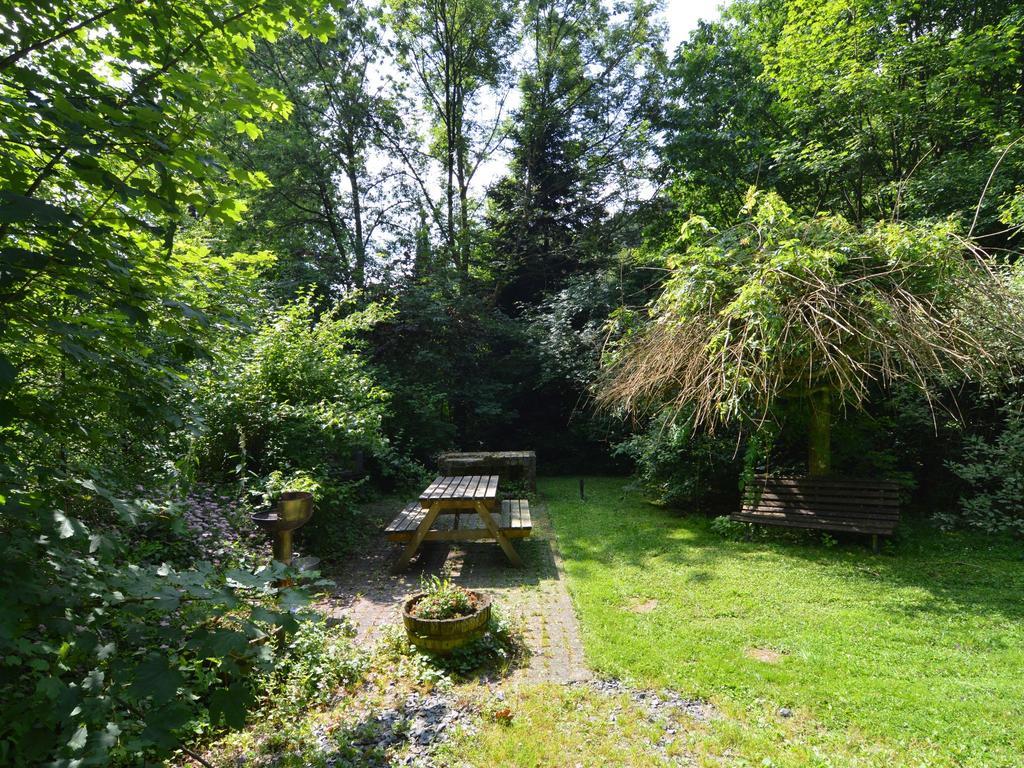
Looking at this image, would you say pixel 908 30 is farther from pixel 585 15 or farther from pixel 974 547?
pixel 974 547

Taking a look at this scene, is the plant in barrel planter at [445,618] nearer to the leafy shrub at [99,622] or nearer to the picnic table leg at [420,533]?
the picnic table leg at [420,533]

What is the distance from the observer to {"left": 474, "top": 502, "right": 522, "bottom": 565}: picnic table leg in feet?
19.0

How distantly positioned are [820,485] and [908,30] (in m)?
9.88

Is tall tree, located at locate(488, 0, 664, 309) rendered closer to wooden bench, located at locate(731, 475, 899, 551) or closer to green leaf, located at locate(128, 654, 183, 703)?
wooden bench, located at locate(731, 475, 899, 551)

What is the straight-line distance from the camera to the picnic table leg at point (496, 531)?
5.80 m

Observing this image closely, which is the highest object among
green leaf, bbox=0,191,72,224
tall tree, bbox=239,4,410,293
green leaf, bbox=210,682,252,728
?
tall tree, bbox=239,4,410,293

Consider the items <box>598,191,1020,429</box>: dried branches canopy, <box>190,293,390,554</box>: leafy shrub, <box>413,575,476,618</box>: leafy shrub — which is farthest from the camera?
<box>190,293,390,554</box>: leafy shrub

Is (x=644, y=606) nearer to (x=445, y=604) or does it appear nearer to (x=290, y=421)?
(x=445, y=604)

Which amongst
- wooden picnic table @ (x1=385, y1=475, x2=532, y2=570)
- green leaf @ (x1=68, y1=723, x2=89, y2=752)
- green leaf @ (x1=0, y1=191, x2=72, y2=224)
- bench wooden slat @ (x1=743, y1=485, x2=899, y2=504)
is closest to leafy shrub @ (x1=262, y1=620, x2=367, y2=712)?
green leaf @ (x1=68, y1=723, x2=89, y2=752)

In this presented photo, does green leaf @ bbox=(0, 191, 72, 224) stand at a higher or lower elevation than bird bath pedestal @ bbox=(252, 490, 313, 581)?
higher

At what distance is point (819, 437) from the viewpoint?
7.03m

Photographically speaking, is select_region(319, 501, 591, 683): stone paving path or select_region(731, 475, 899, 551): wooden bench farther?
select_region(731, 475, 899, 551): wooden bench

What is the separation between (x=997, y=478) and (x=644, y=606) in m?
5.61

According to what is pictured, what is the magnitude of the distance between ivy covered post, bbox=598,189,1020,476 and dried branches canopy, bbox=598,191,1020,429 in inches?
0.6
